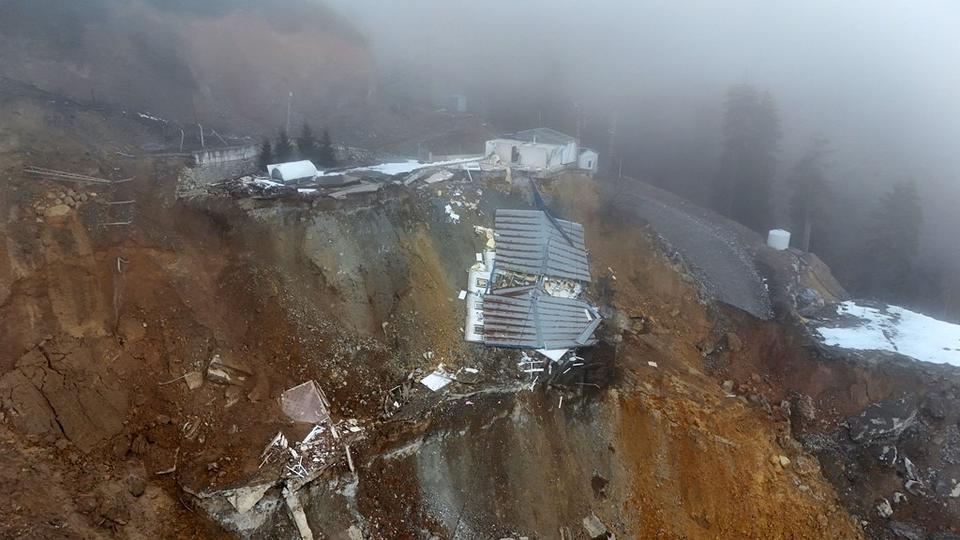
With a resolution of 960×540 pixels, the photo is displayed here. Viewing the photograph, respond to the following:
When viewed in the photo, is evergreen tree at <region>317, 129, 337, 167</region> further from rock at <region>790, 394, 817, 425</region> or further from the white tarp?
rock at <region>790, 394, 817, 425</region>

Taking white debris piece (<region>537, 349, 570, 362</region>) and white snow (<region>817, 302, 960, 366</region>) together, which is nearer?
white debris piece (<region>537, 349, 570, 362</region>)

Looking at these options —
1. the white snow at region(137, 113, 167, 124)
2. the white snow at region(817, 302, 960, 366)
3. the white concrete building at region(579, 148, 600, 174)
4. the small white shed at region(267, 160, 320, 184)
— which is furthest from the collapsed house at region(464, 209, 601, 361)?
the white snow at region(137, 113, 167, 124)

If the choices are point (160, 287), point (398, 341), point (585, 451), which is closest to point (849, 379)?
point (585, 451)

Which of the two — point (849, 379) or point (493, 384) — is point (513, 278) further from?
point (849, 379)

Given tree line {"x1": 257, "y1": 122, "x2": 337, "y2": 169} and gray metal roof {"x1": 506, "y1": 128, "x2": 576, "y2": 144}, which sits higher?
gray metal roof {"x1": 506, "y1": 128, "x2": 576, "y2": 144}

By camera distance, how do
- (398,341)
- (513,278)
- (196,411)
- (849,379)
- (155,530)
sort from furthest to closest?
1. (513,278)
2. (849,379)
3. (398,341)
4. (196,411)
5. (155,530)

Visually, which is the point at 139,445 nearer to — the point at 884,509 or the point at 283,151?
the point at 283,151

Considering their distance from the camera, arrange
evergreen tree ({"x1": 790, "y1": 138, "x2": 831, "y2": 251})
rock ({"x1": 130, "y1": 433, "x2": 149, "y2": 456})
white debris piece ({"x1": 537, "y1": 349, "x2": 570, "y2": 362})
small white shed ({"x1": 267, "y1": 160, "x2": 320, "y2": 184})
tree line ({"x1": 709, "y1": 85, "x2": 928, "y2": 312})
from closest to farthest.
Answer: rock ({"x1": 130, "y1": 433, "x2": 149, "y2": 456}), white debris piece ({"x1": 537, "y1": 349, "x2": 570, "y2": 362}), small white shed ({"x1": 267, "y1": 160, "x2": 320, "y2": 184}), tree line ({"x1": 709, "y1": 85, "x2": 928, "y2": 312}), evergreen tree ({"x1": 790, "y1": 138, "x2": 831, "y2": 251})
